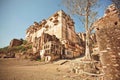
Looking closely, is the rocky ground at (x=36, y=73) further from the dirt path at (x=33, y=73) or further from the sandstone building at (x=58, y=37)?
the sandstone building at (x=58, y=37)

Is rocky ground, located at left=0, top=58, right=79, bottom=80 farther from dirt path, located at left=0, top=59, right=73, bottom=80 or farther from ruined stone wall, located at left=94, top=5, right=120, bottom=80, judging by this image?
ruined stone wall, located at left=94, top=5, right=120, bottom=80

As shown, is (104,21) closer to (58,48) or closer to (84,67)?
(84,67)

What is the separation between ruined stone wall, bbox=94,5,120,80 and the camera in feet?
19.0

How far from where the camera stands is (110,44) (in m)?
6.14

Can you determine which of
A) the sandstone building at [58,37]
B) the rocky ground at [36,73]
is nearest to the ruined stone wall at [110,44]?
the rocky ground at [36,73]

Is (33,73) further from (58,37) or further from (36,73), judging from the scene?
(58,37)

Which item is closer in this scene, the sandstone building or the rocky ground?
the rocky ground

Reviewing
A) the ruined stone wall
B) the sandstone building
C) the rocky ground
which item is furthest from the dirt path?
the sandstone building

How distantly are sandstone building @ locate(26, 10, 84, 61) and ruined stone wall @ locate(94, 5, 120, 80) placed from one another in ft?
75.9

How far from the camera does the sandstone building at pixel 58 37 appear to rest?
31.4 metres

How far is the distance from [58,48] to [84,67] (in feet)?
59.0

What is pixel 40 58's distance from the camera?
30641 millimetres

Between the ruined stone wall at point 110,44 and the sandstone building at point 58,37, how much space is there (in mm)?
23132

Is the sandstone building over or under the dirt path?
over
